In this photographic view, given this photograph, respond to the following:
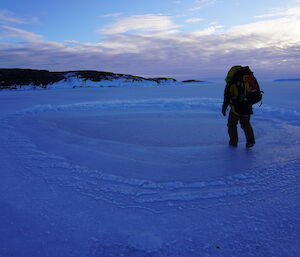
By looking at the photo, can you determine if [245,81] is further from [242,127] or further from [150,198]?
[150,198]

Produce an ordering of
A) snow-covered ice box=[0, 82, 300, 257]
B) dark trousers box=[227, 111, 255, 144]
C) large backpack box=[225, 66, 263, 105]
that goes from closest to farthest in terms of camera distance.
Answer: snow-covered ice box=[0, 82, 300, 257]
large backpack box=[225, 66, 263, 105]
dark trousers box=[227, 111, 255, 144]

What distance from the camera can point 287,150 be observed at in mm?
4520

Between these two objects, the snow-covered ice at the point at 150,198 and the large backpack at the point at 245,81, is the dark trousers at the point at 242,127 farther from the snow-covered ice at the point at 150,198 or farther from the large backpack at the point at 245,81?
the large backpack at the point at 245,81

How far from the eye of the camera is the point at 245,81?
4457 millimetres

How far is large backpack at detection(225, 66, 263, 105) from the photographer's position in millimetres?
4453

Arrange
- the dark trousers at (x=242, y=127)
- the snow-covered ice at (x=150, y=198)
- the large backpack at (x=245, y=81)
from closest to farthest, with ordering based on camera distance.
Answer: the snow-covered ice at (x=150, y=198), the large backpack at (x=245, y=81), the dark trousers at (x=242, y=127)

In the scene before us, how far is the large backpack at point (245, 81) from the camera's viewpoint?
4453mm

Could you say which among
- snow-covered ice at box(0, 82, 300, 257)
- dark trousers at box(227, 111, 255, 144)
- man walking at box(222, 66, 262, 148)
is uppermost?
man walking at box(222, 66, 262, 148)

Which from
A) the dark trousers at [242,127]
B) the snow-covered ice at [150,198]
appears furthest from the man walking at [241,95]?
the snow-covered ice at [150,198]

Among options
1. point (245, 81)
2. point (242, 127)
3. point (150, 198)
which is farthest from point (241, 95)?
point (150, 198)

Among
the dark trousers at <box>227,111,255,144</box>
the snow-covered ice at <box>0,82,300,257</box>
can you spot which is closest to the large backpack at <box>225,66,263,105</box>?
the dark trousers at <box>227,111,255,144</box>

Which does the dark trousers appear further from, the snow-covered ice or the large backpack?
the large backpack

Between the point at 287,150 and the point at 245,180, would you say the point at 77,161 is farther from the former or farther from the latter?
the point at 287,150

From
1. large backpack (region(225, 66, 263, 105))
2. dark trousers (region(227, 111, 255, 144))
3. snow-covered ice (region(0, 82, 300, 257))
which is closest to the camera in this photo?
snow-covered ice (region(0, 82, 300, 257))
